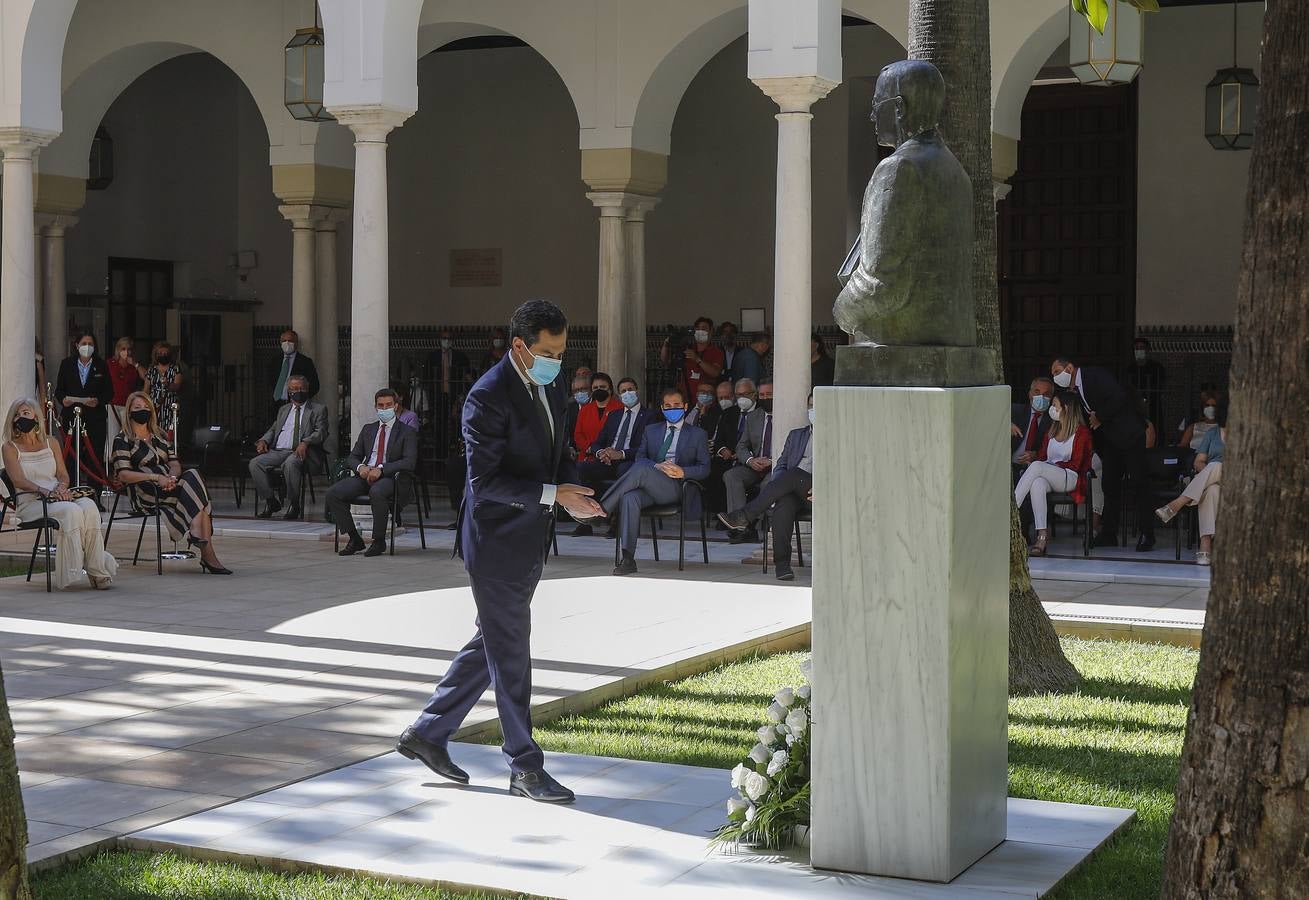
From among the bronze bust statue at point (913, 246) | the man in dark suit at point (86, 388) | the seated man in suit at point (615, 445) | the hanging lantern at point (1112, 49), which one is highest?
the hanging lantern at point (1112, 49)

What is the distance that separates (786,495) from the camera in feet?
38.1

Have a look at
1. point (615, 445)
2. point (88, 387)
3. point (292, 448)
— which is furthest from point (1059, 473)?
point (88, 387)

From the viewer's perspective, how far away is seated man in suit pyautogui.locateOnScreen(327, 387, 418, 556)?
12.7 m

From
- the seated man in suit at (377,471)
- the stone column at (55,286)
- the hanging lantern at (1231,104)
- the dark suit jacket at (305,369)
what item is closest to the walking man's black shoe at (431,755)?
the seated man in suit at (377,471)

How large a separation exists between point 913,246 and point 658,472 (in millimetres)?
7224

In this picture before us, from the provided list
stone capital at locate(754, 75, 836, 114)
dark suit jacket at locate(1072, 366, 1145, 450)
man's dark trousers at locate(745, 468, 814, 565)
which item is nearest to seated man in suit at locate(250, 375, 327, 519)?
man's dark trousers at locate(745, 468, 814, 565)

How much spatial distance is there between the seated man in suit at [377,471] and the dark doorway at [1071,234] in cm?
895

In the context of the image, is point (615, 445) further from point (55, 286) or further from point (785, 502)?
point (55, 286)

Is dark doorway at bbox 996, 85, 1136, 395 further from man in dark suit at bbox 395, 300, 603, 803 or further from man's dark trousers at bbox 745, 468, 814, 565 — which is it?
man in dark suit at bbox 395, 300, 603, 803

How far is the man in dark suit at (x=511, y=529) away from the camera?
18.2 ft

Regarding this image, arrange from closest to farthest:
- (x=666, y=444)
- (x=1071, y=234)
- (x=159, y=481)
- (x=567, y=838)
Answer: (x=567, y=838)
(x=159, y=481)
(x=666, y=444)
(x=1071, y=234)

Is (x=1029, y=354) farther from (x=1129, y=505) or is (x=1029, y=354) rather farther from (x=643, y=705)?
(x=643, y=705)

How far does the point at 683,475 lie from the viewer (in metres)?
12.0

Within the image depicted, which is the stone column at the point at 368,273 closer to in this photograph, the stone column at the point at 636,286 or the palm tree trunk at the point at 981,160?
the stone column at the point at 636,286
